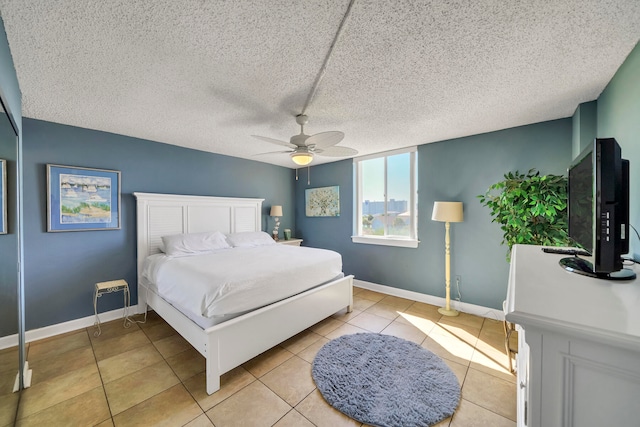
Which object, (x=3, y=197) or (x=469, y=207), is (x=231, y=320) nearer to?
(x=3, y=197)

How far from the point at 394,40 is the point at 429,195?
2.50 meters

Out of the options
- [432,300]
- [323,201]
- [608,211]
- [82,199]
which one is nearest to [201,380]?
[82,199]

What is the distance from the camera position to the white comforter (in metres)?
1.91

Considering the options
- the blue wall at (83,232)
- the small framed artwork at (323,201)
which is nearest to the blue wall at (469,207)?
the small framed artwork at (323,201)

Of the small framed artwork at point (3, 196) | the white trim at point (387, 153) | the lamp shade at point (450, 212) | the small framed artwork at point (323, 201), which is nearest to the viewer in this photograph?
the small framed artwork at point (3, 196)

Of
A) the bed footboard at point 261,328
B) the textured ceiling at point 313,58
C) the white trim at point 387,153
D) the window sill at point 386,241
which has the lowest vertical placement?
the bed footboard at point 261,328

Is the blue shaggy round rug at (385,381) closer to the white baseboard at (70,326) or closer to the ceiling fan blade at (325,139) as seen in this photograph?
the ceiling fan blade at (325,139)

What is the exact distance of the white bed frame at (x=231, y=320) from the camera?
187 cm

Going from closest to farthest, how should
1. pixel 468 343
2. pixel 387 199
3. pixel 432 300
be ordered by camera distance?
pixel 468 343 → pixel 432 300 → pixel 387 199

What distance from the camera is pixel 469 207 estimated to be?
3141mm

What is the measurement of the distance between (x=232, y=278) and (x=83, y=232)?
89.9 inches

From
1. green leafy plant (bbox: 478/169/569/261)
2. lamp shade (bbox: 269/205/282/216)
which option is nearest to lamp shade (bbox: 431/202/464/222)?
green leafy plant (bbox: 478/169/569/261)

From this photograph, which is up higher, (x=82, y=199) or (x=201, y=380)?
(x=82, y=199)

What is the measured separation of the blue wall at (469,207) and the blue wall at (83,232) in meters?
3.49
